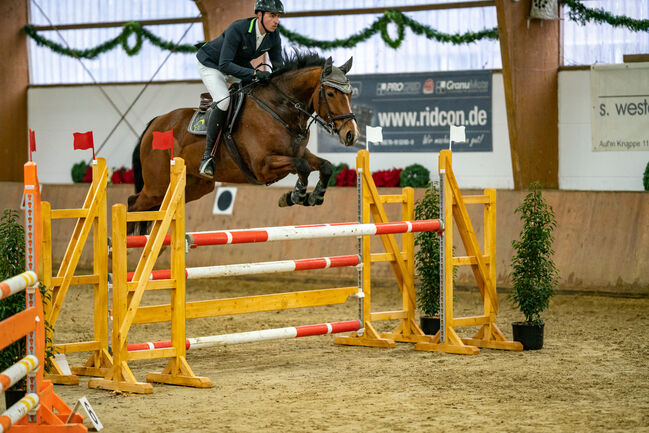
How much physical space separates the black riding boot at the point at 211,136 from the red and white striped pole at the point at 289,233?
2.31ft

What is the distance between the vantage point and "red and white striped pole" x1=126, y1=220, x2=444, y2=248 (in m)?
5.08

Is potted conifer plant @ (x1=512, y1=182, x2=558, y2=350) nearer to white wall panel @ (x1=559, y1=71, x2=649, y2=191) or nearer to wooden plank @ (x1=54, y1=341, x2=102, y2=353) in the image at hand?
wooden plank @ (x1=54, y1=341, x2=102, y2=353)

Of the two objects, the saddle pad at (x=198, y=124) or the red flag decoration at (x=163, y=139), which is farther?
the saddle pad at (x=198, y=124)

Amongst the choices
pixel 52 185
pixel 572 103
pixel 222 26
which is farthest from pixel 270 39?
pixel 52 185

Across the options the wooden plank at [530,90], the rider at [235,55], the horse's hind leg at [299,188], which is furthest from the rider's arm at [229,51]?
the wooden plank at [530,90]

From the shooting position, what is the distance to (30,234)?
12.2 ft

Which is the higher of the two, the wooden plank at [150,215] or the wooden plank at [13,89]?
the wooden plank at [13,89]

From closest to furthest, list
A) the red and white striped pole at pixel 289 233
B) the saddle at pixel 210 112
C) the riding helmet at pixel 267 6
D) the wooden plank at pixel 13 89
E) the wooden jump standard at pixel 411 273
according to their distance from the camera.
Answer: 1. the red and white striped pole at pixel 289 233
2. the wooden jump standard at pixel 411 273
3. the riding helmet at pixel 267 6
4. the saddle at pixel 210 112
5. the wooden plank at pixel 13 89

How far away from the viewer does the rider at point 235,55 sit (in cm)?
585

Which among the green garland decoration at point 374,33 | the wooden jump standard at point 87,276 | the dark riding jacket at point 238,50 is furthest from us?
the green garland decoration at point 374,33

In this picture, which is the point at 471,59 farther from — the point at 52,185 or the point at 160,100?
the point at 52,185

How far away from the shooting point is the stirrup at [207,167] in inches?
237

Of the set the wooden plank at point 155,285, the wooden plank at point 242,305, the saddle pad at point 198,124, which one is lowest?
the wooden plank at point 242,305

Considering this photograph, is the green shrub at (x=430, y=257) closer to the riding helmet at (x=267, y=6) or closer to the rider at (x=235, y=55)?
the rider at (x=235, y=55)
